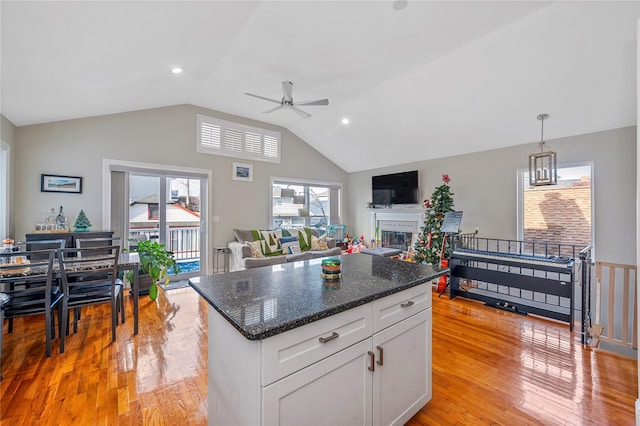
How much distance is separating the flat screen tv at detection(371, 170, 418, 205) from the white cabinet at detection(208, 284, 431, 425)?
422cm

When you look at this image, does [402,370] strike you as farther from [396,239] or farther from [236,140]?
[236,140]

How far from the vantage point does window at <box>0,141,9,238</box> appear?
3.35m

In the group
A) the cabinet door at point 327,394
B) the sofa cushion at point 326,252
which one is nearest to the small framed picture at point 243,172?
the sofa cushion at point 326,252

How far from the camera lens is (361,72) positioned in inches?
145

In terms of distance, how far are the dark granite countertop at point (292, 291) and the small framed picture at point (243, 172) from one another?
12.6 ft

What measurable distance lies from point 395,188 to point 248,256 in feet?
10.9

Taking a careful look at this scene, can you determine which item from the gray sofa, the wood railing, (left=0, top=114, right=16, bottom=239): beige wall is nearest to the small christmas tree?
(left=0, top=114, right=16, bottom=239): beige wall

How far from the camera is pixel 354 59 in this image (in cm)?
333

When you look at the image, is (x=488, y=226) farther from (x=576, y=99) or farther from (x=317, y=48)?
(x=317, y=48)

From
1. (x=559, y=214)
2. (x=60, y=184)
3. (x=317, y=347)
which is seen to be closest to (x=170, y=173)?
(x=60, y=184)

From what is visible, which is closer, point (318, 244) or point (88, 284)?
point (88, 284)

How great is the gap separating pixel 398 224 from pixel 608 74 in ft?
12.6

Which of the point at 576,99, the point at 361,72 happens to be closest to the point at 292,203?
the point at 361,72

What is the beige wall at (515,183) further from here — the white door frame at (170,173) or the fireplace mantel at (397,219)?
the white door frame at (170,173)
